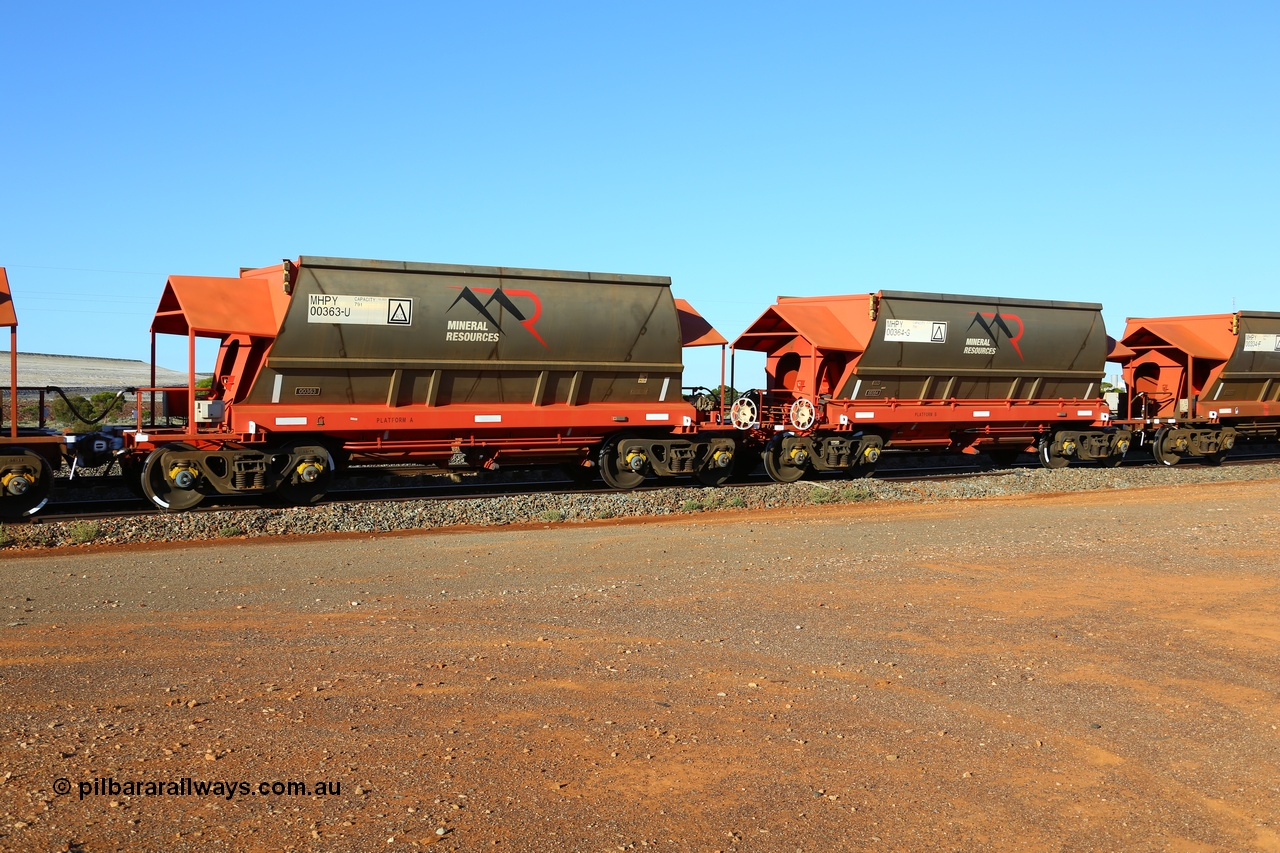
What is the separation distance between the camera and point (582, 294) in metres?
16.8

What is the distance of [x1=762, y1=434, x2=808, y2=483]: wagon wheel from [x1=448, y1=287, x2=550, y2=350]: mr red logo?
16.8 feet

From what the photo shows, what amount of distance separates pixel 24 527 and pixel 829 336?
13.1m

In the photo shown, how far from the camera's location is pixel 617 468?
58.4ft

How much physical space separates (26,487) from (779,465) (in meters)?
12.0

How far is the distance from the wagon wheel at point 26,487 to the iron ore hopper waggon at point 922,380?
1064 cm

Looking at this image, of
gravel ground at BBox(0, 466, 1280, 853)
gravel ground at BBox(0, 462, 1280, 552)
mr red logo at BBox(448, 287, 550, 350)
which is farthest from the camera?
mr red logo at BBox(448, 287, 550, 350)

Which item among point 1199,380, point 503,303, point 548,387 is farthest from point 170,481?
point 1199,380

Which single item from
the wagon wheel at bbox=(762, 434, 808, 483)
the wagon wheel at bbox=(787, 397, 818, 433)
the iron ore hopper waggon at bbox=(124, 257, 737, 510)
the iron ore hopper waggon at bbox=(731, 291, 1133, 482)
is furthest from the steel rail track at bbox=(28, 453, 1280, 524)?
the wagon wheel at bbox=(787, 397, 818, 433)

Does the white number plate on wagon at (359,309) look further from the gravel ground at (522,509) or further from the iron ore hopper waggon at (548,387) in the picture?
the gravel ground at (522,509)

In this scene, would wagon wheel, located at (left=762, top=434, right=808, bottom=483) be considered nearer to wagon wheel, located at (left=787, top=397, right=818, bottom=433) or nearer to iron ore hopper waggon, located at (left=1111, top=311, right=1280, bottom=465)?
wagon wheel, located at (left=787, top=397, right=818, bottom=433)

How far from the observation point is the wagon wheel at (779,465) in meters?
19.3

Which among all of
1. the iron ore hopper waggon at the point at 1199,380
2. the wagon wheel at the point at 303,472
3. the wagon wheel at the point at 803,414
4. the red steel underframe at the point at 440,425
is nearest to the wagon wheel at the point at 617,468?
the red steel underframe at the point at 440,425

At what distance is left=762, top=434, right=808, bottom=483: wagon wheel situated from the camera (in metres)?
19.3

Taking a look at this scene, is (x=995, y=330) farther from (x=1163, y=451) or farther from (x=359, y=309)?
(x=359, y=309)
